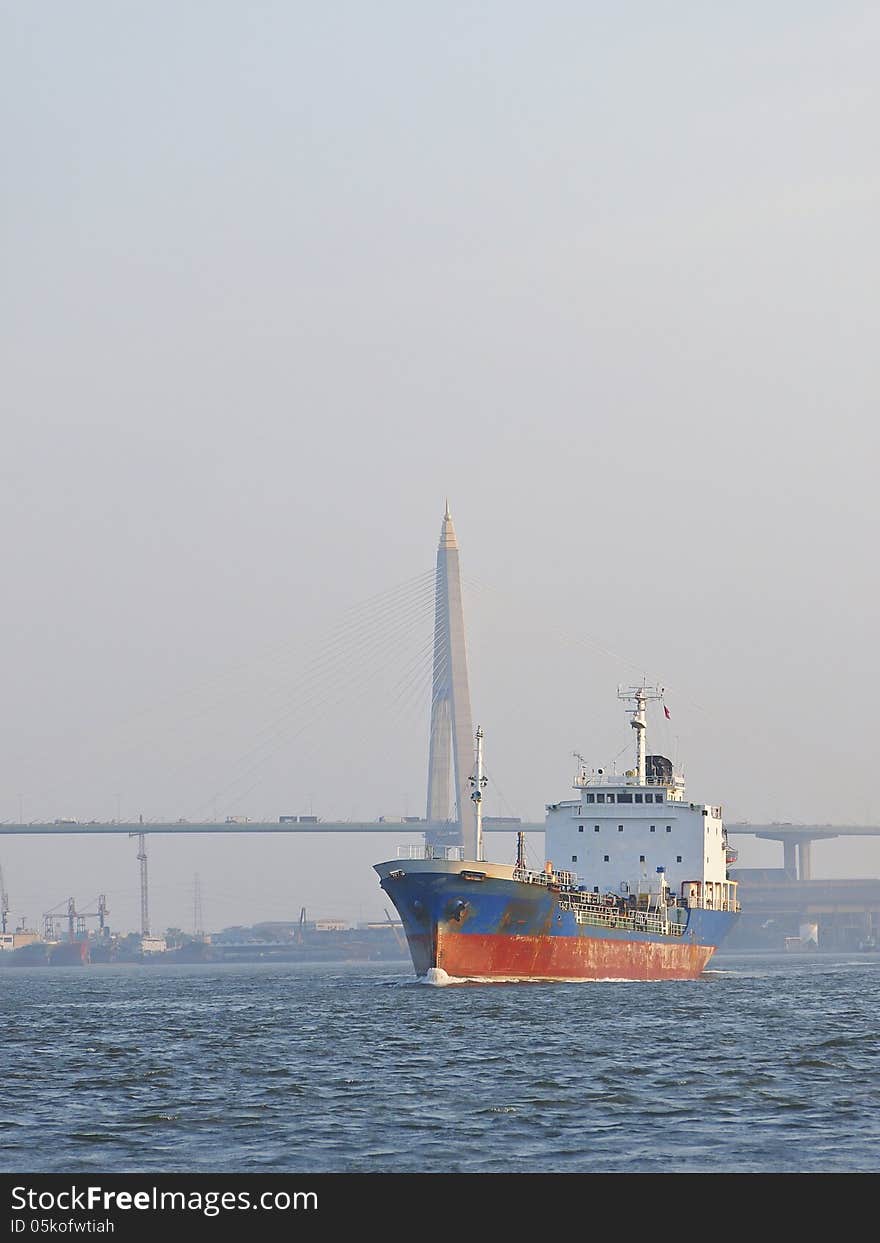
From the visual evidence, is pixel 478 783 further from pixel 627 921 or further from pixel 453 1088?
pixel 453 1088

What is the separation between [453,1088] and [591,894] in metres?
36.3

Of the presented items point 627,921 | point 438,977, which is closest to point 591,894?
point 627,921

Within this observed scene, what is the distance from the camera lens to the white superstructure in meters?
70.6

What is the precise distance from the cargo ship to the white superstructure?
4cm

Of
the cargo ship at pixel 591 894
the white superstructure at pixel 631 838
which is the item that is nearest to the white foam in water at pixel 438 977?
the cargo ship at pixel 591 894

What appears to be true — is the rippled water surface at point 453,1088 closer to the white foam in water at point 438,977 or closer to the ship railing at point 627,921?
the white foam in water at point 438,977

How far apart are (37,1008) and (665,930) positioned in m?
23.1

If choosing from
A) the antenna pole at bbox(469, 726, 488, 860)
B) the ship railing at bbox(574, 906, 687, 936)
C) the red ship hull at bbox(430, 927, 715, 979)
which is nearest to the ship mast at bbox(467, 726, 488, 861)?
the antenna pole at bbox(469, 726, 488, 860)

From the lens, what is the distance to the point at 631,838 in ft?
234

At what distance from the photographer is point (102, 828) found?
14988 centimetres

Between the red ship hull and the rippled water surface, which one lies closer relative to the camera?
the rippled water surface

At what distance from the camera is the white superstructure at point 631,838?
70.6 metres

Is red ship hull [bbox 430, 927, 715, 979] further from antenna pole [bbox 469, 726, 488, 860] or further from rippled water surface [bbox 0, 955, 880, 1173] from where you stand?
rippled water surface [bbox 0, 955, 880, 1173]
